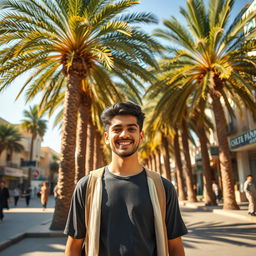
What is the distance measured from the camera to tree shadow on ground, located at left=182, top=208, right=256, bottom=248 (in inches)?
276

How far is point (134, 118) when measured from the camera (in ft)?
7.48

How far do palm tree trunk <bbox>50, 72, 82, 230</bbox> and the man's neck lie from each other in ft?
25.5

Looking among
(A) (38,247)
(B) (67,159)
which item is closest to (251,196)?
(B) (67,159)

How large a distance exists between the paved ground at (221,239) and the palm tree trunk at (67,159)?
4479 millimetres

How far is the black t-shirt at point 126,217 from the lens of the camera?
191cm

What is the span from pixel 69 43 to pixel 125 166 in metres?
8.92

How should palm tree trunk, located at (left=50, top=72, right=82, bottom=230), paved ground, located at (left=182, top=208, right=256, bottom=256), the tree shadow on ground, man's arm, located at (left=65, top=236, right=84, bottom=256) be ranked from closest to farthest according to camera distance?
man's arm, located at (left=65, top=236, right=84, bottom=256)
paved ground, located at (left=182, top=208, right=256, bottom=256)
the tree shadow on ground
palm tree trunk, located at (left=50, top=72, right=82, bottom=230)

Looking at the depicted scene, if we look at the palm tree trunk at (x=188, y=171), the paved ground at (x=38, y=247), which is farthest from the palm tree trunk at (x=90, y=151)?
the paved ground at (x=38, y=247)

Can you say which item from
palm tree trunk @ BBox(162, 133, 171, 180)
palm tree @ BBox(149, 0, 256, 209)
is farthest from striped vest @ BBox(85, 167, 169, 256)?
palm tree trunk @ BBox(162, 133, 171, 180)

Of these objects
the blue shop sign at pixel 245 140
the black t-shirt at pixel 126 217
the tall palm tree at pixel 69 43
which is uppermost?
the tall palm tree at pixel 69 43

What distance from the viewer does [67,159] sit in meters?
9.70

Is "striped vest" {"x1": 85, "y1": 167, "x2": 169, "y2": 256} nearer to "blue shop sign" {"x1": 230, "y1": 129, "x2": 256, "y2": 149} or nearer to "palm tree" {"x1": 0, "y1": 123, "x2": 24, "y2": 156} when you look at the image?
"blue shop sign" {"x1": 230, "y1": 129, "x2": 256, "y2": 149}

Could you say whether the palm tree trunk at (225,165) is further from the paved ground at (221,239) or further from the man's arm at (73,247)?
the man's arm at (73,247)

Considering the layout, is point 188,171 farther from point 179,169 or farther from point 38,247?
point 38,247
